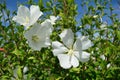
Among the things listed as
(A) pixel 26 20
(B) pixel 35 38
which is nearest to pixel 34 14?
(A) pixel 26 20

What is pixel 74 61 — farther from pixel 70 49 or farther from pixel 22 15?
pixel 22 15

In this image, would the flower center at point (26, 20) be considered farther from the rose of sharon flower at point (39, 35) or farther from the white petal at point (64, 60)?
A: the white petal at point (64, 60)

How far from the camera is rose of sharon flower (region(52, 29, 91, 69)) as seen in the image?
231cm

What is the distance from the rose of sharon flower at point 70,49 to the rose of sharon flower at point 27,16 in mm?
216

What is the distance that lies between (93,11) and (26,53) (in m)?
1.31

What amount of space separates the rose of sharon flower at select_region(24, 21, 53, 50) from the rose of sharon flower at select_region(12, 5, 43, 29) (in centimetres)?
6

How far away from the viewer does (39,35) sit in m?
2.39

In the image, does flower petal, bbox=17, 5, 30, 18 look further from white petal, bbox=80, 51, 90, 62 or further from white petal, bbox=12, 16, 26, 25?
white petal, bbox=80, 51, 90, 62

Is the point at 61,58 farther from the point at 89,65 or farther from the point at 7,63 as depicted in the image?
the point at 7,63

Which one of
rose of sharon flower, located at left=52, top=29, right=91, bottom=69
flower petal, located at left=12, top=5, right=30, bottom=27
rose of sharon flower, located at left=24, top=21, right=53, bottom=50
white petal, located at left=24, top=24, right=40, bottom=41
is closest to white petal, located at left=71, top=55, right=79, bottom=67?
rose of sharon flower, located at left=52, top=29, right=91, bottom=69

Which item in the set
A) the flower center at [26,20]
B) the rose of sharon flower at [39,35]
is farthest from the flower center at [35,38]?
the flower center at [26,20]

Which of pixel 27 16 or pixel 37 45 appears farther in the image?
pixel 27 16

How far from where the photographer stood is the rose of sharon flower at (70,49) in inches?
90.8

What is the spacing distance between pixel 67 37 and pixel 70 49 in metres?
0.10
